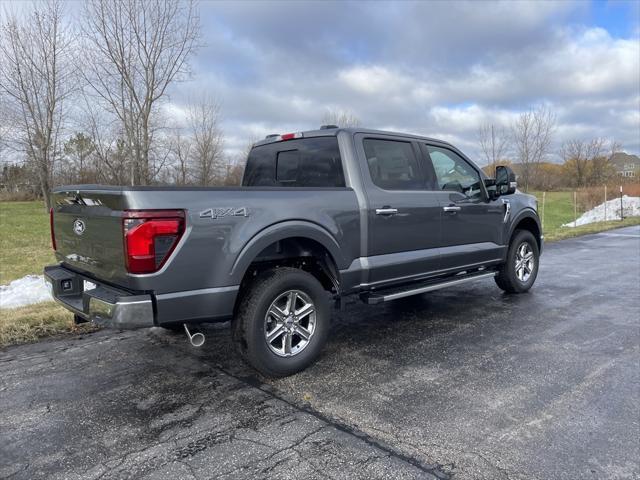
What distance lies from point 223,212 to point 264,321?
2.96 ft

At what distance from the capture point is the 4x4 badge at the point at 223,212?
10.7ft

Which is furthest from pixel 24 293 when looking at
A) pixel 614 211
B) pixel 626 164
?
pixel 626 164

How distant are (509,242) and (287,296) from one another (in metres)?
3.68

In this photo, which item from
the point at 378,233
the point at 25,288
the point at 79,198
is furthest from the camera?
the point at 25,288

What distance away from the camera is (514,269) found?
6344 millimetres

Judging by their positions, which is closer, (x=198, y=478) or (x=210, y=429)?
(x=198, y=478)

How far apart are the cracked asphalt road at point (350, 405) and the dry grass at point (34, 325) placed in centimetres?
22

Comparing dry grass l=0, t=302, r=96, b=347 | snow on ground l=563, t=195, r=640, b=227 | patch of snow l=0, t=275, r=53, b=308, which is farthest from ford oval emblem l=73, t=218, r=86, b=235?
snow on ground l=563, t=195, r=640, b=227

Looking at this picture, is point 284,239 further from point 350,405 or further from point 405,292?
point 405,292

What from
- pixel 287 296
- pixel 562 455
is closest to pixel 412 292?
pixel 287 296

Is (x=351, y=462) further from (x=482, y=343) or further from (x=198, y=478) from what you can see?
(x=482, y=343)

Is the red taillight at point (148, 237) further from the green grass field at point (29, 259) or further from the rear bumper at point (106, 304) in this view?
the green grass field at point (29, 259)

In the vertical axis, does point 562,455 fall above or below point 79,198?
below

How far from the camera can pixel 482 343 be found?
4582 mm
